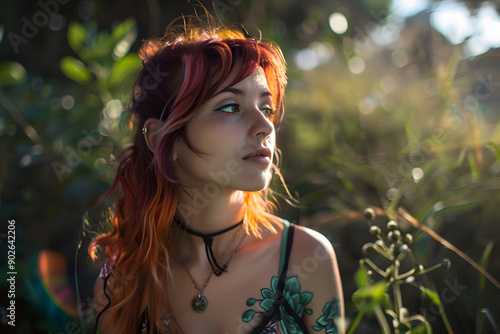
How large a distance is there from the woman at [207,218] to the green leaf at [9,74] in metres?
0.65

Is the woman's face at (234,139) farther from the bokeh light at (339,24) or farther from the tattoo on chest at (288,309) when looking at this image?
the bokeh light at (339,24)

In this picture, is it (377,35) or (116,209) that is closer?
(116,209)

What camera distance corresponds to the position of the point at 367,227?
1.45 metres

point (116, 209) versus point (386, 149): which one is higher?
point (386, 149)

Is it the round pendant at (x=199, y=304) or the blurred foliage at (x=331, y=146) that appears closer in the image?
the round pendant at (x=199, y=304)

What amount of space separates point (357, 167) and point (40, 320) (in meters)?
1.13

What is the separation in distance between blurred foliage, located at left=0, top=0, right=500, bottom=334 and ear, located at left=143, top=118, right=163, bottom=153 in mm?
308

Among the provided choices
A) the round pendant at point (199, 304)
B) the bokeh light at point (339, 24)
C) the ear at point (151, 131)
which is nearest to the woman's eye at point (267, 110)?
the ear at point (151, 131)

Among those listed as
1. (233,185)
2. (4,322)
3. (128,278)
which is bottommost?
(4,322)

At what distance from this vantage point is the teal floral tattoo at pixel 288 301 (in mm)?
893

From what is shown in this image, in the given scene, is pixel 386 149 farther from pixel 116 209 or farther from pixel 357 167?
pixel 116 209

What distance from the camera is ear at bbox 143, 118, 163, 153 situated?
93cm

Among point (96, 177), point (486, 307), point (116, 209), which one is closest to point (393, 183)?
point (486, 307)

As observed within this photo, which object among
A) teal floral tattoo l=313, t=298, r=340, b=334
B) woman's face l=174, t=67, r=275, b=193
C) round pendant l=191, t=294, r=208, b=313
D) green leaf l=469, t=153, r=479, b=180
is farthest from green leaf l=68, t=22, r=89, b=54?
green leaf l=469, t=153, r=479, b=180
